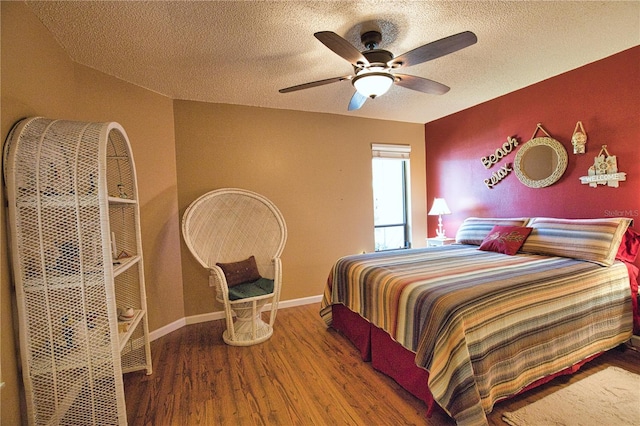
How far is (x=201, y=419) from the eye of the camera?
66.4 inches

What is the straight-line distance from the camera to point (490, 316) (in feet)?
5.19

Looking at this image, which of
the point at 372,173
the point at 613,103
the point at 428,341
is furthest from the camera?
the point at 372,173

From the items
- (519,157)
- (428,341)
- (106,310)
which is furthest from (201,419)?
(519,157)

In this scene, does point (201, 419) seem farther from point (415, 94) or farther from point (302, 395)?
point (415, 94)

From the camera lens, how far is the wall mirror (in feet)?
9.23

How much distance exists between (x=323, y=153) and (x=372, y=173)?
0.78 m

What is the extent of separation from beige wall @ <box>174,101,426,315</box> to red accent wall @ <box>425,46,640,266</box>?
2.27 feet

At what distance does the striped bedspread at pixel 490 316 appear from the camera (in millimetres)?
1498

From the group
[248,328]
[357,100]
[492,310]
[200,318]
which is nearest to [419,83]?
[357,100]

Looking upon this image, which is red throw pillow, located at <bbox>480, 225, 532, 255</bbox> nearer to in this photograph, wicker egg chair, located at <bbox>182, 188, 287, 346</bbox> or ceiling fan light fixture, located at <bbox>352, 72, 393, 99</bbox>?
ceiling fan light fixture, located at <bbox>352, 72, 393, 99</bbox>

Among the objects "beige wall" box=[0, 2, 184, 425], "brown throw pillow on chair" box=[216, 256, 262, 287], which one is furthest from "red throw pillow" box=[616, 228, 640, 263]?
"beige wall" box=[0, 2, 184, 425]

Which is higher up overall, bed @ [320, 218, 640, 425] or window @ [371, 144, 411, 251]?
window @ [371, 144, 411, 251]

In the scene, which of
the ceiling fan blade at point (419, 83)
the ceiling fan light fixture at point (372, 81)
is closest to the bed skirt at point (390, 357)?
the ceiling fan light fixture at point (372, 81)

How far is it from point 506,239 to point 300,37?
8.16 ft
